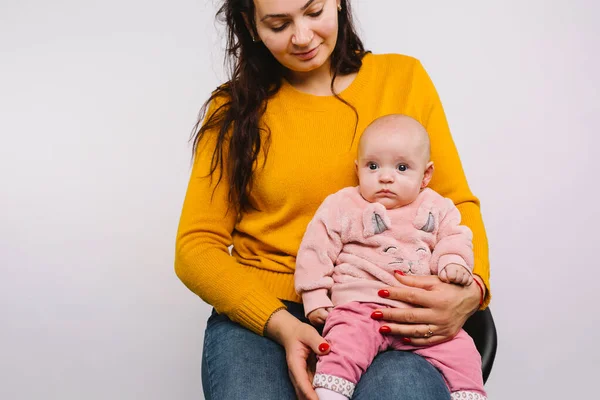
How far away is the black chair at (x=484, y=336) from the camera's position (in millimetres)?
1759

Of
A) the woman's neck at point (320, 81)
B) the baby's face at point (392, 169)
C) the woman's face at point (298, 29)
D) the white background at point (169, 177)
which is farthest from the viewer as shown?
the white background at point (169, 177)

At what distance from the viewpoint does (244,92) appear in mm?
1971

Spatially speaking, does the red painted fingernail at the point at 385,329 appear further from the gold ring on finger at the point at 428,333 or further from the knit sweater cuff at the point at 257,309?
the knit sweater cuff at the point at 257,309

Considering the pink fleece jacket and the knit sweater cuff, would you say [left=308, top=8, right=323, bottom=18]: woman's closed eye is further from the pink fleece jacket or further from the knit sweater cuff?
the knit sweater cuff

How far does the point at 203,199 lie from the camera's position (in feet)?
6.33

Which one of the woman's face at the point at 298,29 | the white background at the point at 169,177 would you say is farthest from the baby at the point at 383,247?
the white background at the point at 169,177

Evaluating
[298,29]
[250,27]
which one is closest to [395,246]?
[298,29]

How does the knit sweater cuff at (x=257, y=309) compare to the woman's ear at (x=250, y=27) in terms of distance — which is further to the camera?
the woman's ear at (x=250, y=27)

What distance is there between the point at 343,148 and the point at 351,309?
0.47 m

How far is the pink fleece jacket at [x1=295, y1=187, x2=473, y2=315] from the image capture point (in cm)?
166

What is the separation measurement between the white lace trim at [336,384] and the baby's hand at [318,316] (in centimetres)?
17

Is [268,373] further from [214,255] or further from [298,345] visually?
[214,255]

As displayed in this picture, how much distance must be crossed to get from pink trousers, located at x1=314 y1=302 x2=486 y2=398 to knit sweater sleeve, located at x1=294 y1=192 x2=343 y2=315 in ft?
0.19

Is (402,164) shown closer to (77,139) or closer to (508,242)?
(508,242)
